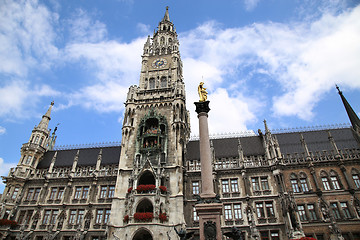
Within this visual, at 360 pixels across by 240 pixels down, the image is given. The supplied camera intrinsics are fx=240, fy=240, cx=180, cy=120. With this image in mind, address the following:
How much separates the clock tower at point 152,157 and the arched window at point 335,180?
60.1 feet

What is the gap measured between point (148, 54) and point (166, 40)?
582 centimetres

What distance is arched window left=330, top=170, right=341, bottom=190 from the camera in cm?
2888

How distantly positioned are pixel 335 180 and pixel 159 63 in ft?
103

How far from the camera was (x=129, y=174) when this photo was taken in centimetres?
3119

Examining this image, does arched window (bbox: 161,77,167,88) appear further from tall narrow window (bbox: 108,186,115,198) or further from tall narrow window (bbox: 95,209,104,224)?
tall narrow window (bbox: 95,209,104,224)

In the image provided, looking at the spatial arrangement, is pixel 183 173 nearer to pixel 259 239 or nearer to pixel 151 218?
pixel 151 218

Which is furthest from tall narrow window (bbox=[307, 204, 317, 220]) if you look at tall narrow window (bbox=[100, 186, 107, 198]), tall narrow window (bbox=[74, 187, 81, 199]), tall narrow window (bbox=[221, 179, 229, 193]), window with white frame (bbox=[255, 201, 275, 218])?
tall narrow window (bbox=[74, 187, 81, 199])

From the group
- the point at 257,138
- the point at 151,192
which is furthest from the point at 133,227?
the point at 257,138

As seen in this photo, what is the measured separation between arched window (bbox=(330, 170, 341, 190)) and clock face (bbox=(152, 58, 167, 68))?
29.7 meters

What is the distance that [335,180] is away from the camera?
29.3 m

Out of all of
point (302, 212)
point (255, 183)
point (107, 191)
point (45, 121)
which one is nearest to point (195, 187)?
point (255, 183)

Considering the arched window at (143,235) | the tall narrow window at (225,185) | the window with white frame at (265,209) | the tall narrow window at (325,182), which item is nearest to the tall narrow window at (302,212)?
the window with white frame at (265,209)

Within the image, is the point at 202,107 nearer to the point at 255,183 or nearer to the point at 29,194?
the point at 255,183

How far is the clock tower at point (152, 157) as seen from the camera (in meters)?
27.2
